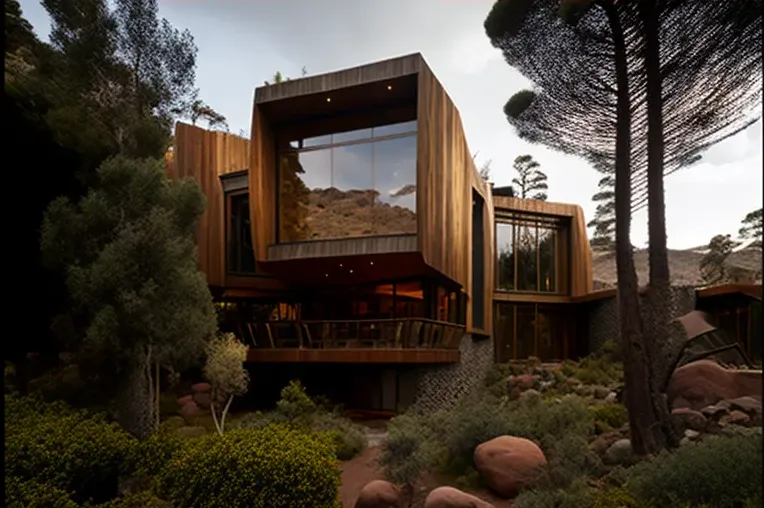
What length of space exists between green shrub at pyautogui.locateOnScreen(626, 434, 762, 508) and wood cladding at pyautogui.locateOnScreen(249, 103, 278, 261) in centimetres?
1017

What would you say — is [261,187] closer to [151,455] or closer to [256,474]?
[151,455]

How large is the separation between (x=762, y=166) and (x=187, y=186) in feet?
30.8

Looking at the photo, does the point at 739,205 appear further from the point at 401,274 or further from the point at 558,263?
the point at 558,263

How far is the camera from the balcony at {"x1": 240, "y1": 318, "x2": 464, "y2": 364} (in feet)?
39.3

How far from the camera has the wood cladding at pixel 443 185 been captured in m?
11.8

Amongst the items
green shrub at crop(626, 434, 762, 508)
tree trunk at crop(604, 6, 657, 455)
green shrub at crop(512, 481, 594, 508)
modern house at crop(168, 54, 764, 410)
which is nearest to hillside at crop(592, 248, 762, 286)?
tree trunk at crop(604, 6, 657, 455)

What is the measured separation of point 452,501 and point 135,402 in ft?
19.2

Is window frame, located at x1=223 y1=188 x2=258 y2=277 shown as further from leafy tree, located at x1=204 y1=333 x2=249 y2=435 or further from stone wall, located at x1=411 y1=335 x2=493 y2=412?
stone wall, located at x1=411 y1=335 x2=493 y2=412

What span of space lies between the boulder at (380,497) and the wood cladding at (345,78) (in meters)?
8.33

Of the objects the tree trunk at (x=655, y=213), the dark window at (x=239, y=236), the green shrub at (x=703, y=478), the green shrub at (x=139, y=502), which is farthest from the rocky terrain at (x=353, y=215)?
the green shrub at (x=703, y=478)

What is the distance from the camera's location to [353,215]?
13094mm

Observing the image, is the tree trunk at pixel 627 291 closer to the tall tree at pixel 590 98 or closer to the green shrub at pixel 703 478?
the tall tree at pixel 590 98

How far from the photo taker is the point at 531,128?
10742 millimetres

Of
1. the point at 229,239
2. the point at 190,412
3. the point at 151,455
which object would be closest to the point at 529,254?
the point at 229,239
